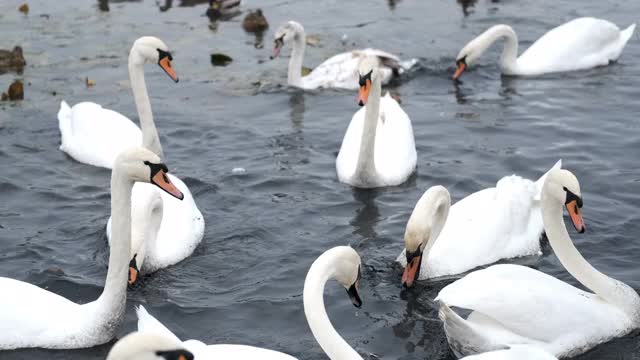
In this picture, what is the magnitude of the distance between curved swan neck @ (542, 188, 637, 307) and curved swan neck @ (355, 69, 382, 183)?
124 inches

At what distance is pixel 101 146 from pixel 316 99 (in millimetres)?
3614

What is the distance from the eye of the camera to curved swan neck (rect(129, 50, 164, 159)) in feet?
39.2

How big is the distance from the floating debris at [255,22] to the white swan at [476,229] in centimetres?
845

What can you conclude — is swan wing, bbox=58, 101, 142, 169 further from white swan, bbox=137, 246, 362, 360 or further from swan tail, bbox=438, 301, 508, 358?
swan tail, bbox=438, 301, 508, 358

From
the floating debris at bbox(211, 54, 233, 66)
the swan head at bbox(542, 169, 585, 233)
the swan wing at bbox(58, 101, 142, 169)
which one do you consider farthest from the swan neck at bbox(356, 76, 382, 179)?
the floating debris at bbox(211, 54, 233, 66)

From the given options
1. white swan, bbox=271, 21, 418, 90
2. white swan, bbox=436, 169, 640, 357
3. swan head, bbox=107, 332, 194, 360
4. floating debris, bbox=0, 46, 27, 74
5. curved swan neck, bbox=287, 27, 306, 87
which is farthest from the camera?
floating debris, bbox=0, 46, 27, 74

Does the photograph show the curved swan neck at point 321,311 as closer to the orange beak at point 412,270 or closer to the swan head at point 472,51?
the orange beak at point 412,270

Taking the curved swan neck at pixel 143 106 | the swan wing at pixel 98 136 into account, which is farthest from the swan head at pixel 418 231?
the swan wing at pixel 98 136

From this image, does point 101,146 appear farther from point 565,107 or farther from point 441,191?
point 565,107

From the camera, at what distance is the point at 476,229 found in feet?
31.6

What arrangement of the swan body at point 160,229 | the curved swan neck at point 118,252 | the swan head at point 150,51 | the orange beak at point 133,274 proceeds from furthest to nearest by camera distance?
1. the swan head at point 150,51
2. the swan body at point 160,229
3. the orange beak at point 133,274
4. the curved swan neck at point 118,252

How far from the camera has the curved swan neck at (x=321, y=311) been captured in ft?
23.5

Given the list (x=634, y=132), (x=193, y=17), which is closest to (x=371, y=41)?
(x=193, y=17)

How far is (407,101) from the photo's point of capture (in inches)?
580
